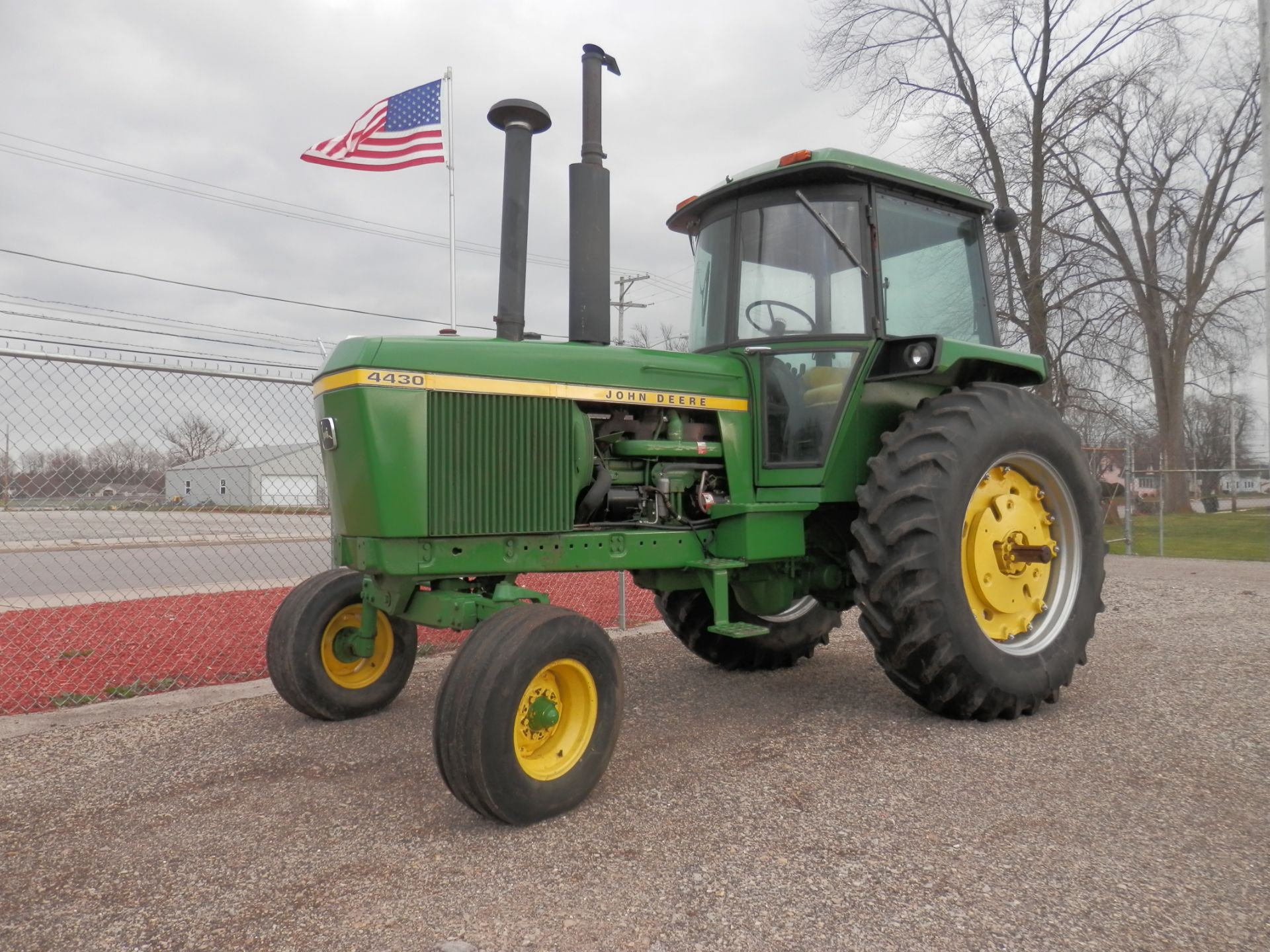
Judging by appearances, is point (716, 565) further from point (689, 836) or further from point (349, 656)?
point (349, 656)

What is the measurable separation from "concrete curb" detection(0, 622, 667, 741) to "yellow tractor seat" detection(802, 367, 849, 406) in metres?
2.74

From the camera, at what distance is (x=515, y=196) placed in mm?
3643

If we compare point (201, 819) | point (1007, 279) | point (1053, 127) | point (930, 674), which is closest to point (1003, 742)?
point (930, 674)

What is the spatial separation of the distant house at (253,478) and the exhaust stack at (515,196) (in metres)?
1.89

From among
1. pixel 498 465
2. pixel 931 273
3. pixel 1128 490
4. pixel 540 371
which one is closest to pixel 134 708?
pixel 498 465

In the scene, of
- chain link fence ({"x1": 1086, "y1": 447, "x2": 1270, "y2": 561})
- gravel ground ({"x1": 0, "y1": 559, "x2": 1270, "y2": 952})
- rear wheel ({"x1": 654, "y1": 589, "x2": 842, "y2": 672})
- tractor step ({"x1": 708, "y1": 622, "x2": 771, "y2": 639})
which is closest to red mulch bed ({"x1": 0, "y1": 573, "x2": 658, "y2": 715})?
gravel ground ({"x1": 0, "y1": 559, "x2": 1270, "y2": 952})

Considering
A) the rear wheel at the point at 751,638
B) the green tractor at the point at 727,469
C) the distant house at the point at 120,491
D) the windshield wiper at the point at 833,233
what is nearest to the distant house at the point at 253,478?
the distant house at the point at 120,491

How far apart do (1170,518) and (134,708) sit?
22.3 meters

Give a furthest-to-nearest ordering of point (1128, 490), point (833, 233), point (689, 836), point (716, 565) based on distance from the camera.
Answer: point (1128, 490), point (833, 233), point (716, 565), point (689, 836)

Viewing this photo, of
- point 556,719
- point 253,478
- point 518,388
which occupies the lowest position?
point 556,719

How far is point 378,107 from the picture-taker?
413 inches

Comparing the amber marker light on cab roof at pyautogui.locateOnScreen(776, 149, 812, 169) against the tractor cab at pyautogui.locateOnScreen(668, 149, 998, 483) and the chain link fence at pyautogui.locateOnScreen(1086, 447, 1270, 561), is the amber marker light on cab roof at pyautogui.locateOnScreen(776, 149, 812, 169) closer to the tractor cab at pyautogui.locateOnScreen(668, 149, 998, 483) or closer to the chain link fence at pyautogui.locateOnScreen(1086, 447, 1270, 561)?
the tractor cab at pyautogui.locateOnScreen(668, 149, 998, 483)

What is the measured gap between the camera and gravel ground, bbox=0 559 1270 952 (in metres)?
2.18

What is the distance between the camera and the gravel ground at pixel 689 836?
85.7 inches
